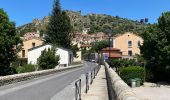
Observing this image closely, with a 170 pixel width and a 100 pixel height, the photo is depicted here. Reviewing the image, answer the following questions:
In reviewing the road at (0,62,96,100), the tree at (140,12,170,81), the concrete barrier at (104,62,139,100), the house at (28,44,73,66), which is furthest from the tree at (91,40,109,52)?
the concrete barrier at (104,62,139,100)

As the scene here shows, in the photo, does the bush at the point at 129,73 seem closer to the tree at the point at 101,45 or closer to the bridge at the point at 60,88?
the bridge at the point at 60,88

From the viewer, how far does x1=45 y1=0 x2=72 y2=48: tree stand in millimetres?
106125

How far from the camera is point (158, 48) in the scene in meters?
55.2

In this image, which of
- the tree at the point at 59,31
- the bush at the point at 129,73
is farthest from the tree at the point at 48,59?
the tree at the point at 59,31

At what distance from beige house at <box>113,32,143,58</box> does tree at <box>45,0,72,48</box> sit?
60.3 feet

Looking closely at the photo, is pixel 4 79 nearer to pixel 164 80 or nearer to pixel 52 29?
pixel 164 80

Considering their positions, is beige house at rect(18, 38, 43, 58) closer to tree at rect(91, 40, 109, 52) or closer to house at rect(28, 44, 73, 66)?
house at rect(28, 44, 73, 66)

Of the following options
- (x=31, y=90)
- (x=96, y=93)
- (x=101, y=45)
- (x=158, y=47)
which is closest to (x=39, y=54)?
(x=158, y=47)

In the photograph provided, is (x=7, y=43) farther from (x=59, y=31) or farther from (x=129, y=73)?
(x=59, y=31)

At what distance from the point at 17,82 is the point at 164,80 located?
2927 cm

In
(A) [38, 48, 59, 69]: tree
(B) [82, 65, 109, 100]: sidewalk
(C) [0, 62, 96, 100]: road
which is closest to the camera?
(C) [0, 62, 96, 100]: road

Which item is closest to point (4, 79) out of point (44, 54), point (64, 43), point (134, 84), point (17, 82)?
point (17, 82)

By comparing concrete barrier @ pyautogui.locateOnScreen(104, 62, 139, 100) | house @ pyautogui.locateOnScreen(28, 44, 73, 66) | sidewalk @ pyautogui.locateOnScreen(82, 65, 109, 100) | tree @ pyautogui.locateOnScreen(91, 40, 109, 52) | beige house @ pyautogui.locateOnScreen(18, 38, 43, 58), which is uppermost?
tree @ pyautogui.locateOnScreen(91, 40, 109, 52)

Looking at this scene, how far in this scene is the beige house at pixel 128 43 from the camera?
11862 cm
